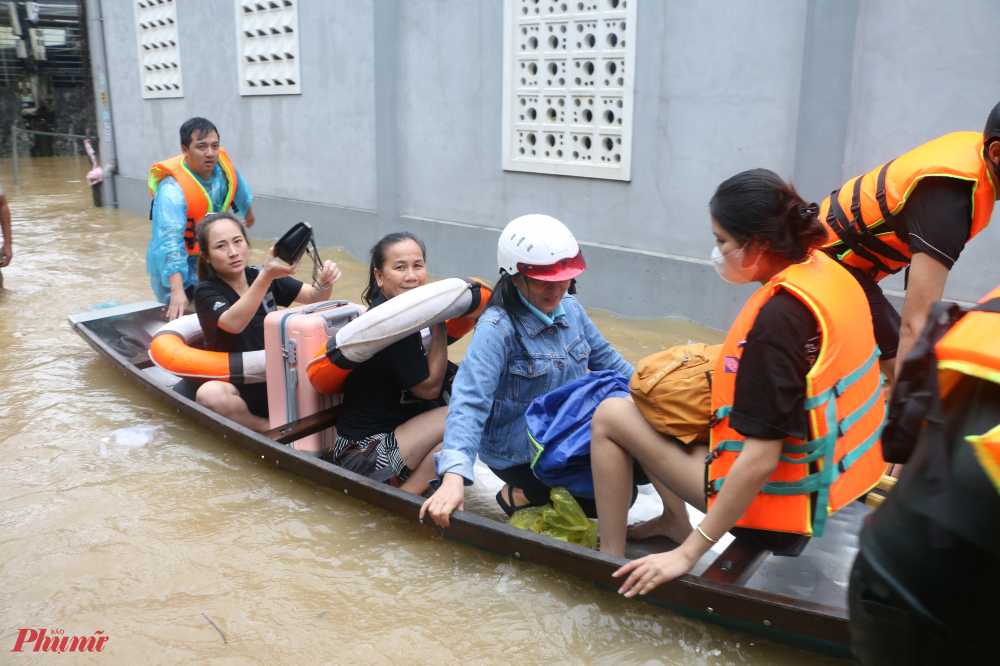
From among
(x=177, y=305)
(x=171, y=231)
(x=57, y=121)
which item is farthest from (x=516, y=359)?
(x=57, y=121)

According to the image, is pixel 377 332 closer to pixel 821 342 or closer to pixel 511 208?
pixel 821 342

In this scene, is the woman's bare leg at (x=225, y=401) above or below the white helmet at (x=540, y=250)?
below

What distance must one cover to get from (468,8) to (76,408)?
4.99 metres

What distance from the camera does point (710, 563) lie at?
270cm

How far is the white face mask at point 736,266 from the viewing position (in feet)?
6.93

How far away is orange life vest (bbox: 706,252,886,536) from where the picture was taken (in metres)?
1.97

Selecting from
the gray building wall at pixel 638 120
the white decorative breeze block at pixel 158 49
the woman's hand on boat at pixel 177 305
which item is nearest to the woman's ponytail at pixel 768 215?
the gray building wall at pixel 638 120

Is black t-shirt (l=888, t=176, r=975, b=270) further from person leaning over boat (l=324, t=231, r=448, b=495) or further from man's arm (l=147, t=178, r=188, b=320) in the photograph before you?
man's arm (l=147, t=178, r=188, b=320)

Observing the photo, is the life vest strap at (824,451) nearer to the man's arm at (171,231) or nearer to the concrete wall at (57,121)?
the man's arm at (171,231)

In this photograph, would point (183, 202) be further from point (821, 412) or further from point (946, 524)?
point (946, 524)

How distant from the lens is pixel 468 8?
7340 mm

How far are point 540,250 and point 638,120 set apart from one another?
401 centimetres

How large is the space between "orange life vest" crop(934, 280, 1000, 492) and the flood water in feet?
5.42

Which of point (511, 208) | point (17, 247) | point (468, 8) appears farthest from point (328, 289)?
point (17, 247)
